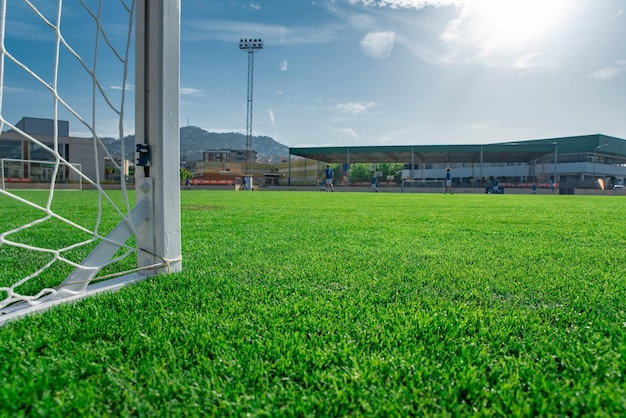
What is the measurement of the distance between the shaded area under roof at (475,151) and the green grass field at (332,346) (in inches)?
1490

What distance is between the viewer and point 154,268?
6.88 feet

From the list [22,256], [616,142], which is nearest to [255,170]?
[616,142]

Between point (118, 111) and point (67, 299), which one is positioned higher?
point (118, 111)

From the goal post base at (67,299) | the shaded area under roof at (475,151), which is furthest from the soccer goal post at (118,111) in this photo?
A: the shaded area under roof at (475,151)

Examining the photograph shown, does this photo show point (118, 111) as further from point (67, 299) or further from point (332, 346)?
point (332, 346)

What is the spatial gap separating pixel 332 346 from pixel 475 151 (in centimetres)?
4029

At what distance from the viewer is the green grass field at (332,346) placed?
93 centimetres

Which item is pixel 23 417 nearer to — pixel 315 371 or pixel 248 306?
pixel 315 371

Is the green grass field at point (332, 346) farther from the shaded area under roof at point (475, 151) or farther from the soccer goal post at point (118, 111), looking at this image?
the shaded area under roof at point (475, 151)

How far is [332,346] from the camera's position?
1.21m

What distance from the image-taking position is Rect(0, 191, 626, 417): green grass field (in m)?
0.93

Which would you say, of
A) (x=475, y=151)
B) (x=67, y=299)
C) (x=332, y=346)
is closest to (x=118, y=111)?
(x=67, y=299)

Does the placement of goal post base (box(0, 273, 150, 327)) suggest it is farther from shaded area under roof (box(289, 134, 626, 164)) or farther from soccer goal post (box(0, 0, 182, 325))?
shaded area under roof (box(289, 134, 626, 164))

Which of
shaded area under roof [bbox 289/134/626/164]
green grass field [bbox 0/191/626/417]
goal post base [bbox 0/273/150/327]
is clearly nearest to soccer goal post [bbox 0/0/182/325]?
goal post base [bbox 0/273/150/327]
